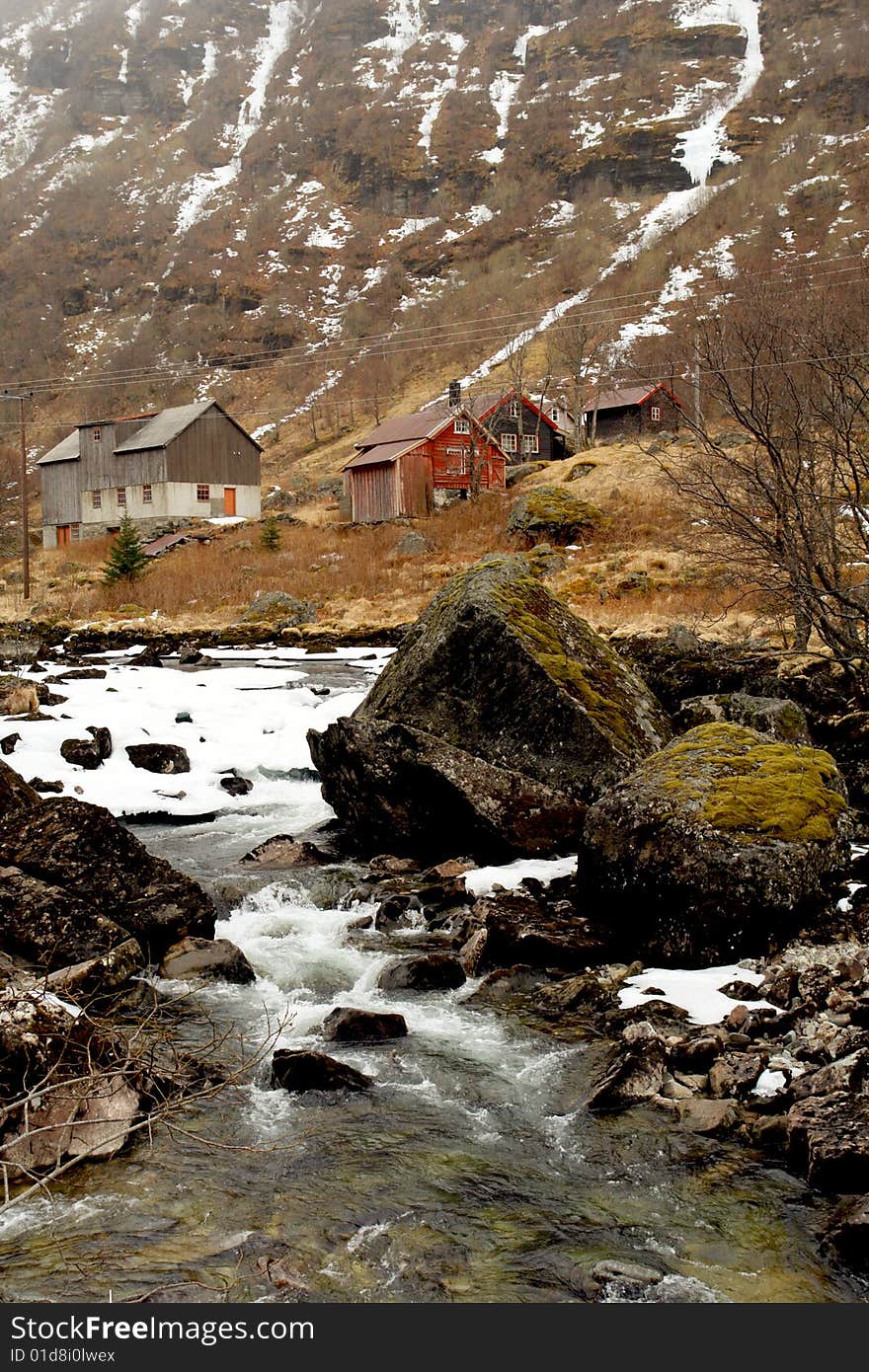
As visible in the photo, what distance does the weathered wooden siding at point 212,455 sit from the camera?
197 ft

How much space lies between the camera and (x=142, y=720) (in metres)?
16.7

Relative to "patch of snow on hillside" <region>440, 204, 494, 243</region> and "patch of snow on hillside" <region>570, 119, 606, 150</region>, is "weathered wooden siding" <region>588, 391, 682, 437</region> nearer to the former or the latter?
"patch of snow on hillside" <region>440, 204, 494, 243</region>

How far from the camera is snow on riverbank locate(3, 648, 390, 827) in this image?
46.6 feet

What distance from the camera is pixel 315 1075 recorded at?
265 inches

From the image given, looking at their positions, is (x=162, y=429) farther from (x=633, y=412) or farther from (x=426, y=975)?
(x=426, y=975)

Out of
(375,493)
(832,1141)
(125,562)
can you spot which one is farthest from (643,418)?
(832,1141)

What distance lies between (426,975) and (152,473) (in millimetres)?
56185

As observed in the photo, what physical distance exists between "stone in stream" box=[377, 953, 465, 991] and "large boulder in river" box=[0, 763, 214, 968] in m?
1.86

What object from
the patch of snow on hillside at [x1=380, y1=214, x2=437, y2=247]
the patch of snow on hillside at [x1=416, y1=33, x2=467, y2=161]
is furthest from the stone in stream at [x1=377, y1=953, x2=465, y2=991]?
the patch of snow on hillside at [x1=416, y1=33, x2=467, y2=161]

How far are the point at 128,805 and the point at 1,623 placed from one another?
82.1 ft

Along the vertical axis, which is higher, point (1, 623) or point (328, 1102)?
point (1, 623)

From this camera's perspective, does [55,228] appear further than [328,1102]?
Yes

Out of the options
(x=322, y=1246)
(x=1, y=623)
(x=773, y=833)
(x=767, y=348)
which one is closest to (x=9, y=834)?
(x=322, y=1246)

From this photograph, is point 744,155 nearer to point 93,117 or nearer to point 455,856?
point 93,117
